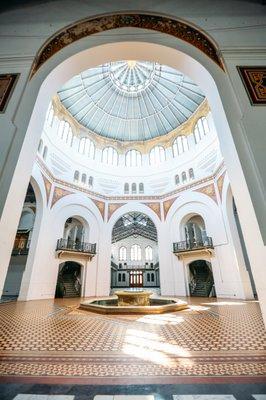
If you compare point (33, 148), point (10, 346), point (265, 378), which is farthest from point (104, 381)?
point (33, 148)

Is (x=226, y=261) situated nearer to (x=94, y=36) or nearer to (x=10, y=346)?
(x=10, y=346)

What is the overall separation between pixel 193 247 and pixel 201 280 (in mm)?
2953

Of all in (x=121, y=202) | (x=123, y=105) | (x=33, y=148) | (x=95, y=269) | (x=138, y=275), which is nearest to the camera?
(x=33, y=148)

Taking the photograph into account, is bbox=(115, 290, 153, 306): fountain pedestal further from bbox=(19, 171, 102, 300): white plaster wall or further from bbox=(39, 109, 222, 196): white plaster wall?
bbox=(39, 109, 222, 196): white plaster wall

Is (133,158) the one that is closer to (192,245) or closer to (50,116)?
(50,116)

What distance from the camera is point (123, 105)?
1580 cm

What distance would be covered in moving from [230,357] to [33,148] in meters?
3.75

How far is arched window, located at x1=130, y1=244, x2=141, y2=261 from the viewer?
28.3m

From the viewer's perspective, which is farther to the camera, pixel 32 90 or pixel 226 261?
pixel 226 261

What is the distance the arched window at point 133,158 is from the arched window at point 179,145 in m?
3.16

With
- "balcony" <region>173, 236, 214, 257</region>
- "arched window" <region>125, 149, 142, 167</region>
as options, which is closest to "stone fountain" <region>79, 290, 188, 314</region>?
"balcony" <region>173, 236, 214, 257</region>

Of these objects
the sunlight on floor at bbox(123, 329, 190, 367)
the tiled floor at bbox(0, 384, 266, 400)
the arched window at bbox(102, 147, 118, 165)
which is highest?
the arched window at bbox(102, 147, 118, 165)

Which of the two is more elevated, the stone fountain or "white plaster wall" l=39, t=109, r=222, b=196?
"white plaster wall" l=39, t=109, r=222, b=196

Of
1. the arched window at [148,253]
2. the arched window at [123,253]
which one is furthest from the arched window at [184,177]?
the arched window at [123,253]
